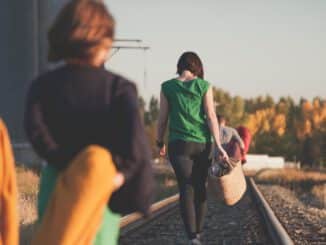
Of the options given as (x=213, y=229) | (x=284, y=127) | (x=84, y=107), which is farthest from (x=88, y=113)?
(x=284, y=127)

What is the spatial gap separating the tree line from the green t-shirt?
113 meters

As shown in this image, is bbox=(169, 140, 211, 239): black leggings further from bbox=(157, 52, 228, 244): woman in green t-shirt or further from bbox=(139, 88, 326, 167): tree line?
bbox=(139, 88, 326, 167): tree line

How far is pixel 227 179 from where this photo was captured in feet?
31.7

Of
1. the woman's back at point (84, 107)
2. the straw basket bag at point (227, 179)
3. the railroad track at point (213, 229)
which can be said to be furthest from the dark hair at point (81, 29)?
the railroad track at point (213, 229)

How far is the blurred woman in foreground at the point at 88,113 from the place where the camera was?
13.4ft

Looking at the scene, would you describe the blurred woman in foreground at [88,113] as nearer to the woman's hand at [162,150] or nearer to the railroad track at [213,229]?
the woman's hand at [162,150]

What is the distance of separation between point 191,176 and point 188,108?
64 centimetres

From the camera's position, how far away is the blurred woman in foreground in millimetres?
4098

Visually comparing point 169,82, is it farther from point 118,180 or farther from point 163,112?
point 118,180

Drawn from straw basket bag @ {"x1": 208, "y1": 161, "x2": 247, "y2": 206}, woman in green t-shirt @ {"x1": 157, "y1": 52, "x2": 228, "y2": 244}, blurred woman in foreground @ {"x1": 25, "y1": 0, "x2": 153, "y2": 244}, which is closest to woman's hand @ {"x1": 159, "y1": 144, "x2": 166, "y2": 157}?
woman in green t-shirt @ {"x1": 157, "y1": 52, "x2": 228, "y2": 244}

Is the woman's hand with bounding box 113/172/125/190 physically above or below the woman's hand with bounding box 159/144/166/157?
above

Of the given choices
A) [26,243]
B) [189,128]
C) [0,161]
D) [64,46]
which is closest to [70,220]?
[0,161]

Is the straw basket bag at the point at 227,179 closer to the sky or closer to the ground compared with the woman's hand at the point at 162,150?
closer to the ground

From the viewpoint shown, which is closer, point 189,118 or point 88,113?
point 88,113
